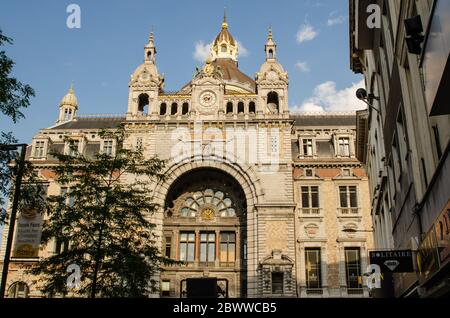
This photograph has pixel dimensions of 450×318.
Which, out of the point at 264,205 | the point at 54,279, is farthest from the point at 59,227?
the point at 264,205

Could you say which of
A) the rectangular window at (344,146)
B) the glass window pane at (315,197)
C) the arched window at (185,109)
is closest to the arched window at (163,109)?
the arched window at (185,109)

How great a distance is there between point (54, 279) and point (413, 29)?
60.9ft

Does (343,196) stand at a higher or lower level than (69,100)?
lower

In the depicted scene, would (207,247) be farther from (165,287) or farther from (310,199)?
(310,199)

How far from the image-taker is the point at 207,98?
46562 mm

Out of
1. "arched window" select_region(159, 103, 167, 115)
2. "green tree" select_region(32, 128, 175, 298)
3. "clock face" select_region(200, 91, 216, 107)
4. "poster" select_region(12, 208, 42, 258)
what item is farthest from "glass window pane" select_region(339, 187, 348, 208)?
"poster" select_region(12, 208, 42, 258)

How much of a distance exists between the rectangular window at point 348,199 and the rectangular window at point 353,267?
3.55 metres

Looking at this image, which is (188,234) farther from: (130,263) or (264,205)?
(130,263)

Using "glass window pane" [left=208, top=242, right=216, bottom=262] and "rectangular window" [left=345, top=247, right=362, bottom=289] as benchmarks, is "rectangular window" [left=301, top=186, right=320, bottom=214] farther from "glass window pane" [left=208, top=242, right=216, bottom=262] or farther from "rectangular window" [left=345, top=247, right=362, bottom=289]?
"glass window pane" [left=208, top=242, right=216, bottom=262]

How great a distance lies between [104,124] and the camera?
55750 mm

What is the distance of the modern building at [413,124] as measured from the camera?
8.12 m

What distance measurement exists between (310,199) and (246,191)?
6.16 m

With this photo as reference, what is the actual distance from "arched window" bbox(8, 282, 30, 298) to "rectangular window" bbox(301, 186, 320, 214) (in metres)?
25.9

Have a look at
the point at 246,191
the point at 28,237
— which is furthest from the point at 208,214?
the point at 28,237
